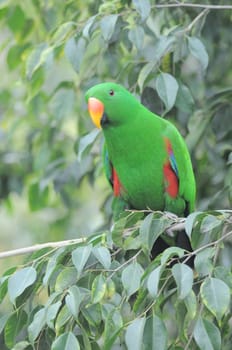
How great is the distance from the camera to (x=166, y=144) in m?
3.11

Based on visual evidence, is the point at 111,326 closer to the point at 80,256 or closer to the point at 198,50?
the point at 80,256

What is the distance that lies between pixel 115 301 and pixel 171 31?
1.11 metres

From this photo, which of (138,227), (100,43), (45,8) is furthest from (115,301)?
(45,8)

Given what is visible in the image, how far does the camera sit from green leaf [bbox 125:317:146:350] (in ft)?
6.11

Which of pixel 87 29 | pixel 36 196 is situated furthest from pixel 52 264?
pixel 36 196

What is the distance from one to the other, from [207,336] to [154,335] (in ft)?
0.42

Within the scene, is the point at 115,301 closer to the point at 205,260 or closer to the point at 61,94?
the point at 205,260

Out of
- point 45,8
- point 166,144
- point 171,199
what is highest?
point 45,8

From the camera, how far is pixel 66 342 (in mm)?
1955

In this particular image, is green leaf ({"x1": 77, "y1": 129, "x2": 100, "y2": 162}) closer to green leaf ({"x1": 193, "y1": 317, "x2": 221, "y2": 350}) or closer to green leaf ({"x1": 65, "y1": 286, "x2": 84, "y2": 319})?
green leaf ({"x1": 65, "y1": 286, "x2": 84, "y2": 319})

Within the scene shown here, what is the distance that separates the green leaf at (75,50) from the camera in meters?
2.75

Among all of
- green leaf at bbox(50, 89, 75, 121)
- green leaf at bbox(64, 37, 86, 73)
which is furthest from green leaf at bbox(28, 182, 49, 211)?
green leaf at bbox(64, 37, 86, 73)

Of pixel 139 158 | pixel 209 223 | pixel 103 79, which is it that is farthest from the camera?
pixel 103 79

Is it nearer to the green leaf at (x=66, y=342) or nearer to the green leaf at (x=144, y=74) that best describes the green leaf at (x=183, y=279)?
the green leaf at (x=66, y=342)
